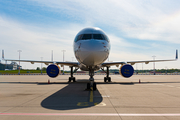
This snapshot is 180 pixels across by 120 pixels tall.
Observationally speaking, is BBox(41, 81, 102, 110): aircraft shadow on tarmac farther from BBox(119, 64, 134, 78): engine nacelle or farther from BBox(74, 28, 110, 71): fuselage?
BBox(119, 64, 134, 78): engine nacelle

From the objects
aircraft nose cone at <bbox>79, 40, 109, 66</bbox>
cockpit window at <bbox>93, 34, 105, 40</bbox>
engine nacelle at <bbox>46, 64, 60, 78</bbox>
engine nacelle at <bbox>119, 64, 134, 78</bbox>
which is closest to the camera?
aircraft nose cone at <bbox>79, 40, 109, 66</bbox>

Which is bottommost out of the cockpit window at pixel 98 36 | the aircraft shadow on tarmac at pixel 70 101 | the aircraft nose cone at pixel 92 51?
the aircraft shadow on tarmac at pixel 70 101

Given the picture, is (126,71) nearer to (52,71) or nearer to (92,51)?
(92,51)

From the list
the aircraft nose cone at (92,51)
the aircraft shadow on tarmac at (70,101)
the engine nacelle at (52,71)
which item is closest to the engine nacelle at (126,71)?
the aircraft nose cone at (92,51)

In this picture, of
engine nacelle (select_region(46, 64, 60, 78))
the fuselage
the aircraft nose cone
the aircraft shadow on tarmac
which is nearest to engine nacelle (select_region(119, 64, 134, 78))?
the fuselage

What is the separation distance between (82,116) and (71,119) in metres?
0.46

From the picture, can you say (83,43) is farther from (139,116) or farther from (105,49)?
(139,116)

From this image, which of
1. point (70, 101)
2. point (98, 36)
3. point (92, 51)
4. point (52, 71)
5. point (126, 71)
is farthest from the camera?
point (52, 71)

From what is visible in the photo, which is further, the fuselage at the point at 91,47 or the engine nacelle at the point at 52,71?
the engine nacelle at the point at 52,71

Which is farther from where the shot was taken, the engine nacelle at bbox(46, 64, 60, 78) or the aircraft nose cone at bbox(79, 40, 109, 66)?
the engine nacelle at bbox(46, 64, 60, 78)

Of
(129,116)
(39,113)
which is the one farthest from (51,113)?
(129,116)

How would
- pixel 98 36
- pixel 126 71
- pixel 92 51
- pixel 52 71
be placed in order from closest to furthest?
pixel 92 51 → pixel 98 36 → pixel 126 71 → pixel 52 71

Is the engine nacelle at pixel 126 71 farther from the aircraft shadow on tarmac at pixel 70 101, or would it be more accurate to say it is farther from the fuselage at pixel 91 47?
the aircraft shadow on tarmac at pixel 70 101

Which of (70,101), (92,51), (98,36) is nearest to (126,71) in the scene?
(98,36)
